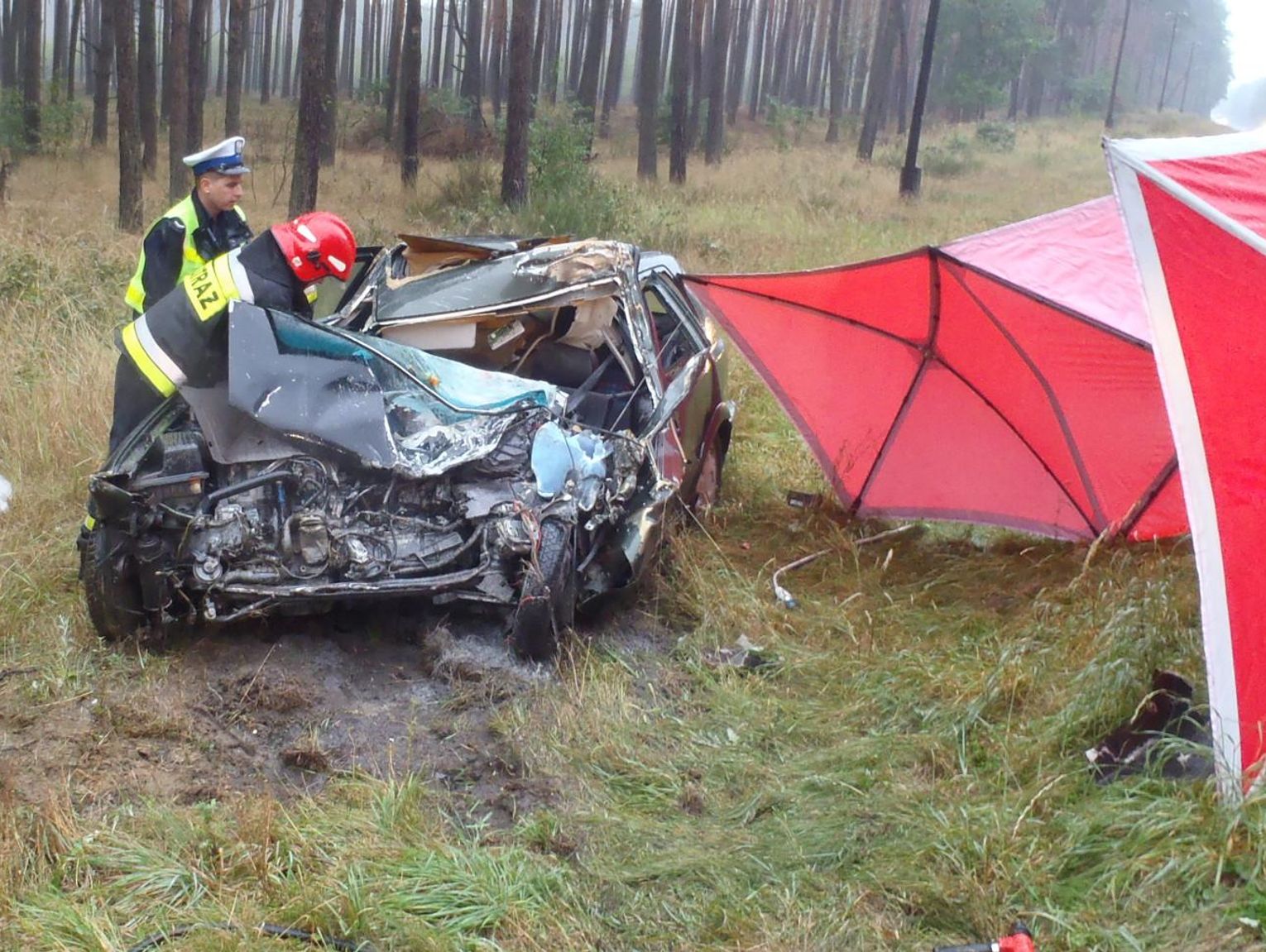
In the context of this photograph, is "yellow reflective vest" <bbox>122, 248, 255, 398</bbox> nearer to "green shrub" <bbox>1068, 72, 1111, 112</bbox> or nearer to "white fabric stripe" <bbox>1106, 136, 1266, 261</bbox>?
"white fabric stripe" <bbox>1106, 136, 1266, 261</bbox>

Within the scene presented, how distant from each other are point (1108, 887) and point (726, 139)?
3727cm

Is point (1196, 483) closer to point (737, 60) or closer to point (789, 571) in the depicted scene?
point (789, 571)

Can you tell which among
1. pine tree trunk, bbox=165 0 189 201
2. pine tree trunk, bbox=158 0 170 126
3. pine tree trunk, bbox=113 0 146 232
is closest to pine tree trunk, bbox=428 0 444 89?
pine tree trunk, bbox=158 0 170 126

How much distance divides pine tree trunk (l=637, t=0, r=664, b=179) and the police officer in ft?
61.6

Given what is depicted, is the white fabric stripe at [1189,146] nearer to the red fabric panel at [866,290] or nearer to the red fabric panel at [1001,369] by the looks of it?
the red fabric panel at [1001,369]

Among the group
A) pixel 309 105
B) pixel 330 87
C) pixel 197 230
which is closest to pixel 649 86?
pixel 330 87

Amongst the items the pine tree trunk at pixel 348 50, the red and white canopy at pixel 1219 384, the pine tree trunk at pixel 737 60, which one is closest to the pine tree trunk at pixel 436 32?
the pine tree trunk at pixel 348 50

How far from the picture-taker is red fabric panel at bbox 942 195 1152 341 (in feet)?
18.7

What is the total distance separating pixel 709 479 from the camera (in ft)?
23.4

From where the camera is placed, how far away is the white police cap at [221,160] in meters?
5.87

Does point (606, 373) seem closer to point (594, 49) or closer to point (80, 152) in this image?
point (80, 152)

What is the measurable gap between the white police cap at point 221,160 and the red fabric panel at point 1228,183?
416cm

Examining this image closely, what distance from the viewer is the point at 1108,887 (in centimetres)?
334

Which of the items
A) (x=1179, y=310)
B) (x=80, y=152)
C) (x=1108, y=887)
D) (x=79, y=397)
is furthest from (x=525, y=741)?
(x=80, y=152)
